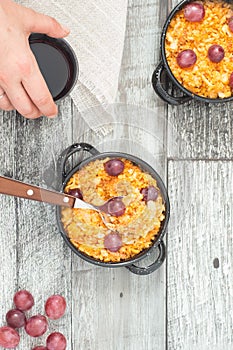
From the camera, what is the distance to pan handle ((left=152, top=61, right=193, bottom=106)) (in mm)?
1430

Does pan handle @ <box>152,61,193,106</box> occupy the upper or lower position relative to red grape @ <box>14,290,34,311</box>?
upper

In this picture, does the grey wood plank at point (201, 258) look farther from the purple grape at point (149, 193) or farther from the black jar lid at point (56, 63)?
the black jar lid at point (56, 63)

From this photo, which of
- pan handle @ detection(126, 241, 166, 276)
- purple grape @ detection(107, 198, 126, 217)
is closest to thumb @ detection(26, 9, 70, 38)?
purple grape @ detection(107, 198, 126, 217)

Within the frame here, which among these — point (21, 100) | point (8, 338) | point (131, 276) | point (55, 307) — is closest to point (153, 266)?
point (131, 276)

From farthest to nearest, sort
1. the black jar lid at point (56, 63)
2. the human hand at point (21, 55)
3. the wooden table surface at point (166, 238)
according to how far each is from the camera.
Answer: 1. the wooden table surface at point (166, 238)
2. the black jar lid at point (56, 63)
3. the human hand at point (21, 55)

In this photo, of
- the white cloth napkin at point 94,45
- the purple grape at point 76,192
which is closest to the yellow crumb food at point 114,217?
the purple grape at point 76,192

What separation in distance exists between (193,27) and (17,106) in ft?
1.21

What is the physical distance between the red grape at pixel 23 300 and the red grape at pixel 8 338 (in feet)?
0.15

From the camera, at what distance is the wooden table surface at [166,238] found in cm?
147

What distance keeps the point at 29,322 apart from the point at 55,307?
0.06 metres

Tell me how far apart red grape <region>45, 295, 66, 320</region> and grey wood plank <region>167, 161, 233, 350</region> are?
0.21 metres

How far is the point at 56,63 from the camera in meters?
1.38

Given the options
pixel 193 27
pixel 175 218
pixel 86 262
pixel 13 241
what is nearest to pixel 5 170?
pixel 13 241

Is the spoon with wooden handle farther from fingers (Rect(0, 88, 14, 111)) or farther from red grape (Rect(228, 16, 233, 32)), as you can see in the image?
red grape (Rect(228, 16, 233, 32))
